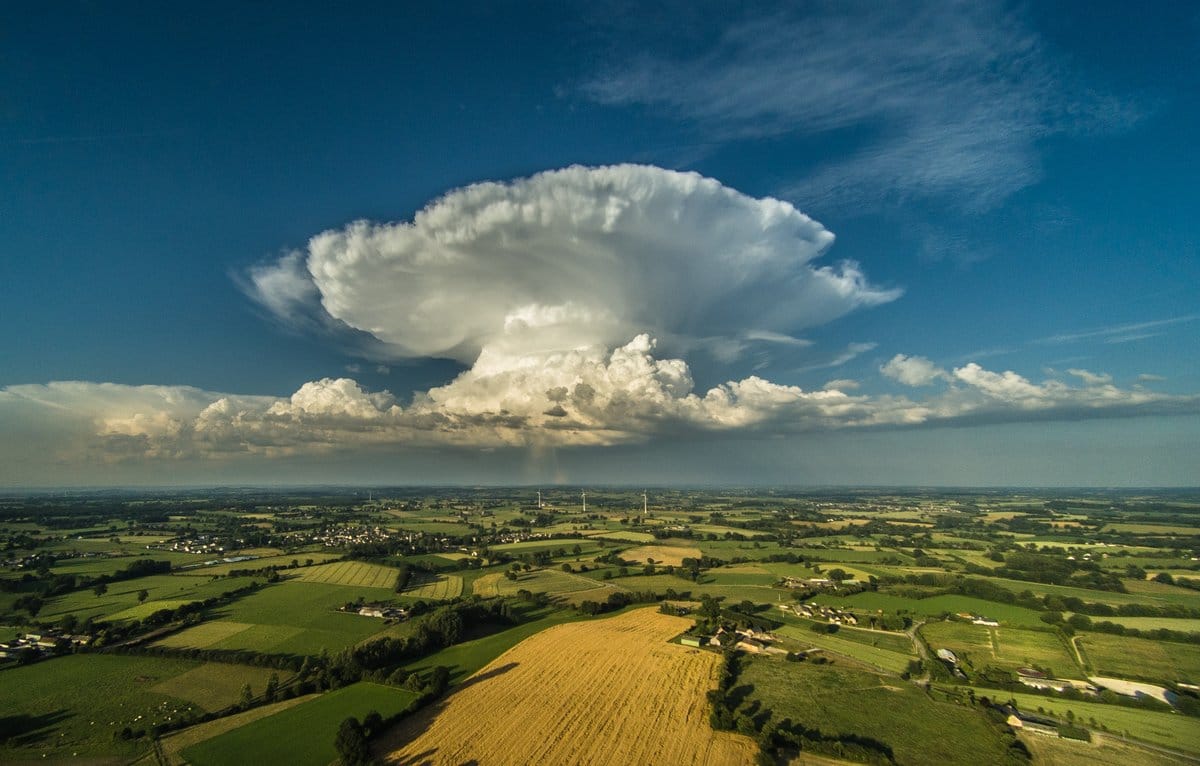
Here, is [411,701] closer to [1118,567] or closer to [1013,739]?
[1013,739]

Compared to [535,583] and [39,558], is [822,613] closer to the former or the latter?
[535,583]

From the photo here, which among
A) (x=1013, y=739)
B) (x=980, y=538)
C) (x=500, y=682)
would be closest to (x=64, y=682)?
(x=500, y=682)

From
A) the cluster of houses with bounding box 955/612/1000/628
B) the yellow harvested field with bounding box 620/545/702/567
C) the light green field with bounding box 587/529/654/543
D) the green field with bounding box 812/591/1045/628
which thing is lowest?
the light green field with bounding box 587/529/654/543

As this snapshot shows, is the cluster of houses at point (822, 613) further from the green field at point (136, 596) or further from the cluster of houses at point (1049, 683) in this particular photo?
the green field at point (136, 596)

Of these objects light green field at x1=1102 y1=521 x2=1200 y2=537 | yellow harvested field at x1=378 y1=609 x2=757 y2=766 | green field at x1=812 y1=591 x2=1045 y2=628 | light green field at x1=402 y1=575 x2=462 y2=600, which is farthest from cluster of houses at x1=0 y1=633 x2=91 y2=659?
light green field at x1=1102 y1=521 x2=1200 y2=537

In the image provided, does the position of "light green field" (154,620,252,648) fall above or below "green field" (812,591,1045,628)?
above

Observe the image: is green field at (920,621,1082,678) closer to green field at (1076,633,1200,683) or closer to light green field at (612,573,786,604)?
green field at (1076,633,1200,683)
